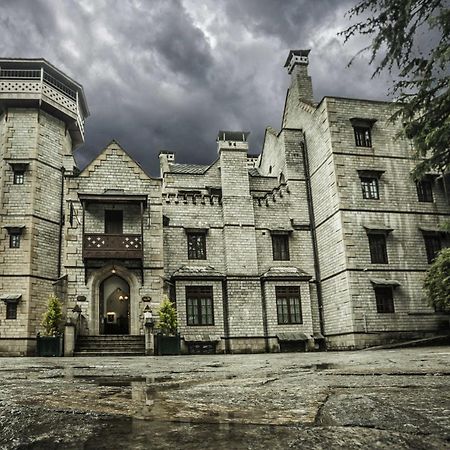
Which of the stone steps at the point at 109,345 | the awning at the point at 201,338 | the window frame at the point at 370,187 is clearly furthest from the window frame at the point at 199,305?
the window frame at the point at 370,187

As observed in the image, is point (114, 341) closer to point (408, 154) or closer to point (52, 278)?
point (52, 278)

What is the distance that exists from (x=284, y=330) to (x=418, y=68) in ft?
57.4

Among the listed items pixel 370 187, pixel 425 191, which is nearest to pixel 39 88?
pixel 370 187

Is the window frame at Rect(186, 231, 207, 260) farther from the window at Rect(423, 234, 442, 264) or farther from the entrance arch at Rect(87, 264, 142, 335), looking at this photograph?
the window at Rect(423, 234, 442, 264)

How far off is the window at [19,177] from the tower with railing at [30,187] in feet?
0.16

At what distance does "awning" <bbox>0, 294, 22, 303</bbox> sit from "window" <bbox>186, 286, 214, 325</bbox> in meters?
8.20

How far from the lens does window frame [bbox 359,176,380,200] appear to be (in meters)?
23.3

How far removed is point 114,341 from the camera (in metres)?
20.5

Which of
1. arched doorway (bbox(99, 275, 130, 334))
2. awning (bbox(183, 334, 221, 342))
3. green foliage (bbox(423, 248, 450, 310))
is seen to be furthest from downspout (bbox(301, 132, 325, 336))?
arched doorway (bbox(99, 275, 130, 334))

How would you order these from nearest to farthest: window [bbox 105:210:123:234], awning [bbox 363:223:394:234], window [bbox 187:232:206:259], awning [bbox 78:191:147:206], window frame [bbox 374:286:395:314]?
window frame [bbox 374:286:395:314], awning [bbox 78:191:147:206], awning [bbox 363:223:394:234], window [bbox 105:210:123:234], window [bbox 187:232:206:259]

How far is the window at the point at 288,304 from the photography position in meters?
23.3

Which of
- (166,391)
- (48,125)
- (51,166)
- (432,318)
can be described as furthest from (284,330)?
(166,391)

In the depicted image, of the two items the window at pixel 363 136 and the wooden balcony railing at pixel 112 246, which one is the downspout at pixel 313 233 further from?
the wooden balcony railing at pixel 112 246

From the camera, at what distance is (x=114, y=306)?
2745 cm
